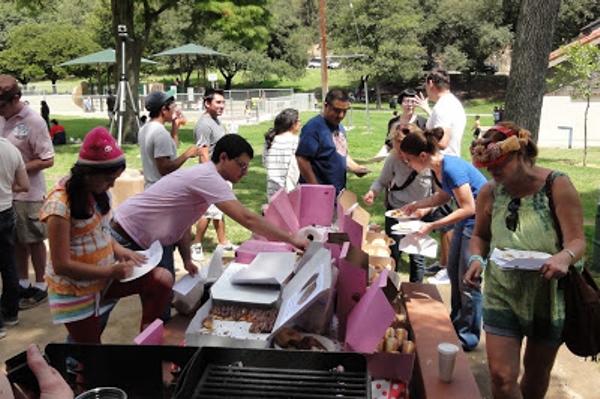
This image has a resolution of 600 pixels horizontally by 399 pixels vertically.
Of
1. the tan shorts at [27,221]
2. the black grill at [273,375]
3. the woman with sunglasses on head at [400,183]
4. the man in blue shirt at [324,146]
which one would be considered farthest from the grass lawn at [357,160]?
the black grill at [273,375]

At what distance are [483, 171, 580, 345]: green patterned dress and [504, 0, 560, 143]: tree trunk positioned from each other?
4.24 m

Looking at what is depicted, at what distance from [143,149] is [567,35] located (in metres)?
44.8

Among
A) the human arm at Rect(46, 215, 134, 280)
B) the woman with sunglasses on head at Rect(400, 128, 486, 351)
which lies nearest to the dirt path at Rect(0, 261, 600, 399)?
the woman with sunglasses on head at Rect(400, 128, 486, 351)

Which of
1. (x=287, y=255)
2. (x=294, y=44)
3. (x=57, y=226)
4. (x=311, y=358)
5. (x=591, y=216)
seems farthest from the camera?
(x=294, y=44)

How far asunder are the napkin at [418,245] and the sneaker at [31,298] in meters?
3.27

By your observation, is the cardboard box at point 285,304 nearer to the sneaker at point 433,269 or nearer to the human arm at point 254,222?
the human arm at point 254,222

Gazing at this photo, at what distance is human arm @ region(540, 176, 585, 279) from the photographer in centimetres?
229

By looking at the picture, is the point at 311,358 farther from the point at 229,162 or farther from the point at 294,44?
the point at 294,44

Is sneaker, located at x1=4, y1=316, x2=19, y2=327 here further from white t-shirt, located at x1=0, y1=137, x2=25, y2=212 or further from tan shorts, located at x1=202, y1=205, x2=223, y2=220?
tan shorts, located at x1=202, y1=205, x2=223, y2=220

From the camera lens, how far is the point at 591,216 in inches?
343

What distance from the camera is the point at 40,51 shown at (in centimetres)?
4378

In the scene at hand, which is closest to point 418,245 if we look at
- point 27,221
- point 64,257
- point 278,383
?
point 64,257

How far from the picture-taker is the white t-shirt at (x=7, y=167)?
13.5 ft

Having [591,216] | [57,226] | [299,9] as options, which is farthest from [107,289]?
[299,9]
